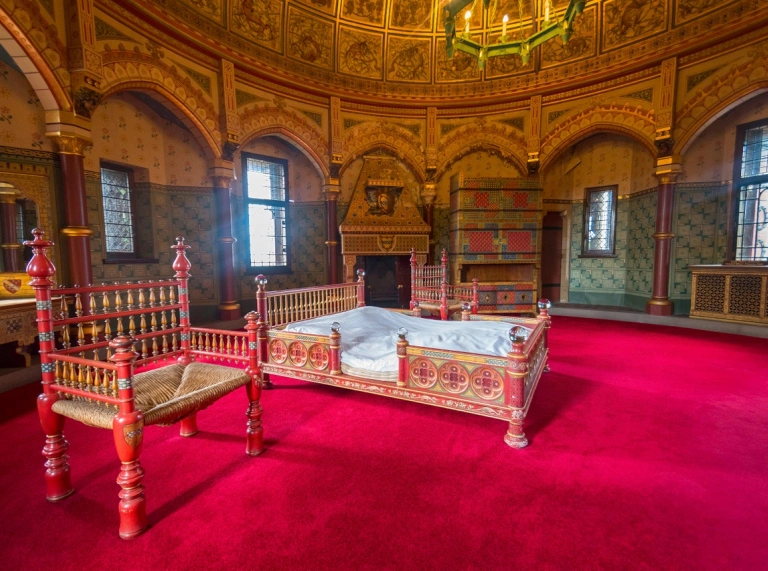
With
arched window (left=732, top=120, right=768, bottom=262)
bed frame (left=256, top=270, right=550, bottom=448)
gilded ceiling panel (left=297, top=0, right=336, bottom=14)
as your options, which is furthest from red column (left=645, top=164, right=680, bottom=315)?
gilded ceiling panel (left=297, top=0, right=336, bottom=14)

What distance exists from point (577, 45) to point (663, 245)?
17.1 ft

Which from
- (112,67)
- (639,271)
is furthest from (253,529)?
(639,271)

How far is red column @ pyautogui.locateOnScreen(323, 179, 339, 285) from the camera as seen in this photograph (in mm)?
9289

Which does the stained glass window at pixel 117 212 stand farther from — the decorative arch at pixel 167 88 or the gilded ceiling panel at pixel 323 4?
the gilded ceiling panel at pixel 323 4

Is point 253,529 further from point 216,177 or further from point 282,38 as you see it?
point 282,38

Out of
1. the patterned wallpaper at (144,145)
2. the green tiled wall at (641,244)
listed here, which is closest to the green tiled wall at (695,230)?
the green tiled wall at (641,244)

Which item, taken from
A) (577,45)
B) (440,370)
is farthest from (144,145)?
(577,45)

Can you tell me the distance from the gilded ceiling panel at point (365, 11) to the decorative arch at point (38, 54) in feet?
20.5

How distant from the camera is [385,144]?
9805 mm

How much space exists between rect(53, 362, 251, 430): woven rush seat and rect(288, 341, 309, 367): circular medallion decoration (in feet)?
3.93

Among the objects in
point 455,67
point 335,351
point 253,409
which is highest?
point 455,67

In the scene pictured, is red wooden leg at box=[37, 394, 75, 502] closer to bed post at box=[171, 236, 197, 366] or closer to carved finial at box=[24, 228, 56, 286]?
carved finial at box=[24, 228, 56, 286]

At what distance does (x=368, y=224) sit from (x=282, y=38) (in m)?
4.58

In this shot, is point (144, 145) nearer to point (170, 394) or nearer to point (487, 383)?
point (170, 394)
